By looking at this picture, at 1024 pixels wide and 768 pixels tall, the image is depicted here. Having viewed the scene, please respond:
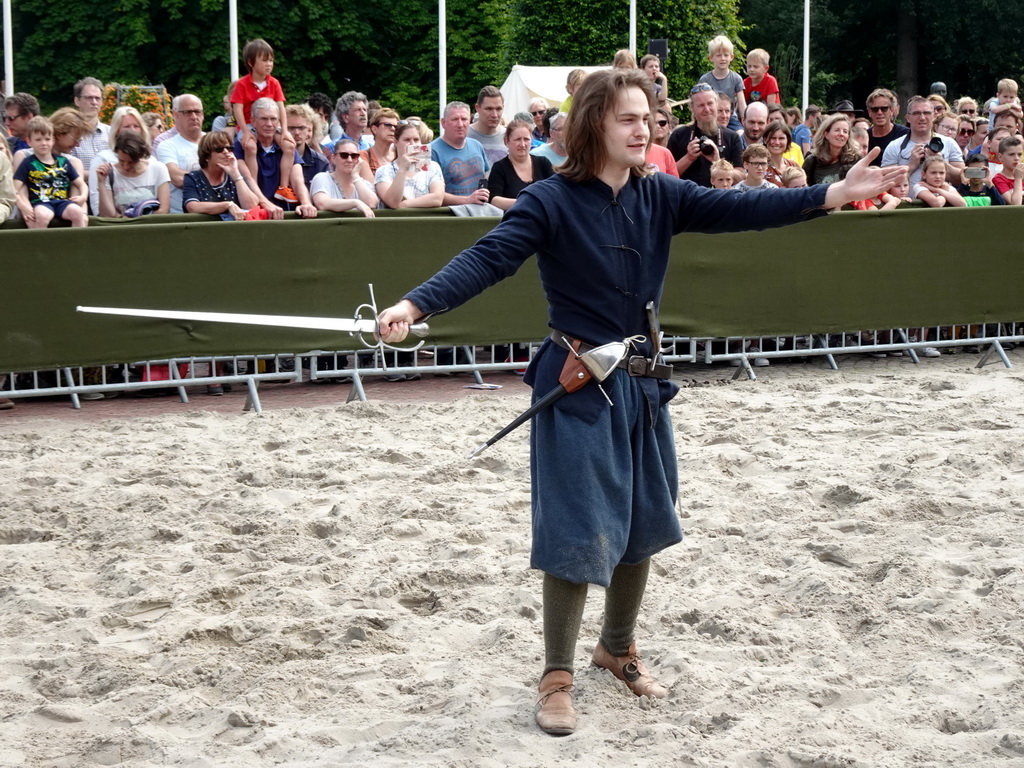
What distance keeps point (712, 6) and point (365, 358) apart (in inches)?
846

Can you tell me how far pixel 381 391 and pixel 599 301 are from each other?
5555 millimetres

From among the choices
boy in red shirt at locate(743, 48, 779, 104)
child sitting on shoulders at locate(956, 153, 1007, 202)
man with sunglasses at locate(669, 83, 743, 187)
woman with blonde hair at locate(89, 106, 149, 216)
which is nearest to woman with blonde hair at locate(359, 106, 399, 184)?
woman with blonde hair at locate(89, 106, 149, 216)

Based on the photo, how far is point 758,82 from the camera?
584 inches

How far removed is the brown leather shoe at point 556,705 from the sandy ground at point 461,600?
53 millimetres

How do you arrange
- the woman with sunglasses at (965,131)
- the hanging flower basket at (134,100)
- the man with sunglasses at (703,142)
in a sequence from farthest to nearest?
the hanging flower basket at (134,100) < the woman with sunglasses at (965,131) < the man with sunglasses at (703,142)

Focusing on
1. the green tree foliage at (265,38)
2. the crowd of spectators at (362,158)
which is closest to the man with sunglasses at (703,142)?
the crowd of spectators at (362,158)

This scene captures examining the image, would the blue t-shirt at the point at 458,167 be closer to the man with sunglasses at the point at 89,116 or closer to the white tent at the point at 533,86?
the man with sunglasses at the point at 89,116

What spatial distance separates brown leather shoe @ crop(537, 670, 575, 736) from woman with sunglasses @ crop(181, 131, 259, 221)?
5659 mm

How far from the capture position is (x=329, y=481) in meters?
6.80

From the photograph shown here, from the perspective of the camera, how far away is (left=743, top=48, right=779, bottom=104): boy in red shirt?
14656 mm

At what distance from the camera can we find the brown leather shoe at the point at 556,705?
395 cm

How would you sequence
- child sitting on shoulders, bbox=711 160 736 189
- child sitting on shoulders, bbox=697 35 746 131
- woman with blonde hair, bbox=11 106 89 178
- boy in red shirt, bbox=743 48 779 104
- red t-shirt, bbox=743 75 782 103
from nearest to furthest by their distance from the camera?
woman with blonde hair, bbox=11 106 89 178 < child sitting on shoulders, bbox=711 160 736 189 < child sitting on shoulders, bbox=697 35 746 131 < boy in red shirt, bbox=743 48 779 104 < red t-shirt, bbox=743 75 782 103

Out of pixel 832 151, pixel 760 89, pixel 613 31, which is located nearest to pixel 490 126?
pixel 832 151

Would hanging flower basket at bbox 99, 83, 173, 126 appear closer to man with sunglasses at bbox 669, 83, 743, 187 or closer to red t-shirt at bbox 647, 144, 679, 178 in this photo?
man with sunglasses at bbox 669, 83, 743, 187
